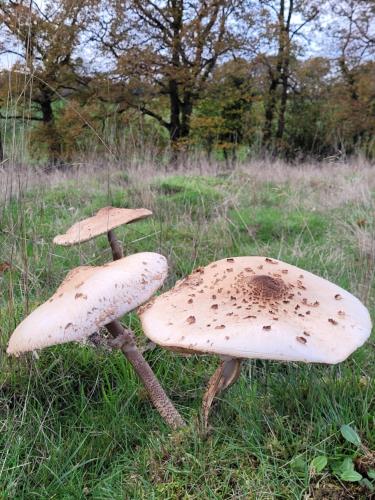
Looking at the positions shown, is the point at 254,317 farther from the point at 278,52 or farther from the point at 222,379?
the point at 278,52

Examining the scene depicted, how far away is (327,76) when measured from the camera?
2208 cm

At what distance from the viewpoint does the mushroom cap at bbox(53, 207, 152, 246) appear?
2.63m

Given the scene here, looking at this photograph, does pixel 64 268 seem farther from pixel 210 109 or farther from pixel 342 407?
pixel 210 109

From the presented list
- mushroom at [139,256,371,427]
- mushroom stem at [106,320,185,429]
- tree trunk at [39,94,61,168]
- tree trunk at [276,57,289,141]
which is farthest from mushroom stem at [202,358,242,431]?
tree trunk at [276,57,289,141]

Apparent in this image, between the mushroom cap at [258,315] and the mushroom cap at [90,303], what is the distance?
0.47ft

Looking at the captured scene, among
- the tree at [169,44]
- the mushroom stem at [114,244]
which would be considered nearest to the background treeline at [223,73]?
the tree at [169,44]

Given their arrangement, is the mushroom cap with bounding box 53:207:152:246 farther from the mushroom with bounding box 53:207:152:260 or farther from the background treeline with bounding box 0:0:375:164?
the background treeline with bounding box 0:0:375:164

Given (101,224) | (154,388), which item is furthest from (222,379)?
(101,224)

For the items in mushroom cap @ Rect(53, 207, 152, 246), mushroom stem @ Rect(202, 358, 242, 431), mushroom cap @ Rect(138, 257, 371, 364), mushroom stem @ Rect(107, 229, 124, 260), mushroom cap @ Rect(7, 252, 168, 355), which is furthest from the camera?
mushroom stem @ Rect(107, 229, 124, 260)

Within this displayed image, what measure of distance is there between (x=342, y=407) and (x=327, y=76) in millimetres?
23074

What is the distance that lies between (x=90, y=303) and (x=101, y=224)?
3.56 ft

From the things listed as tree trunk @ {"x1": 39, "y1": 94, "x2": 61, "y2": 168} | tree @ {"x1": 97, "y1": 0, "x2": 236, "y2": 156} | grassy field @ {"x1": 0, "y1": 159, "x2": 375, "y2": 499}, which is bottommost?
grassy field @ {"x1": 0, "y1": 159, "x2": 375, "y2": 499}

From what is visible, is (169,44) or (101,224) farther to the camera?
(169,44)

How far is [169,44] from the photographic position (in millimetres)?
19859
